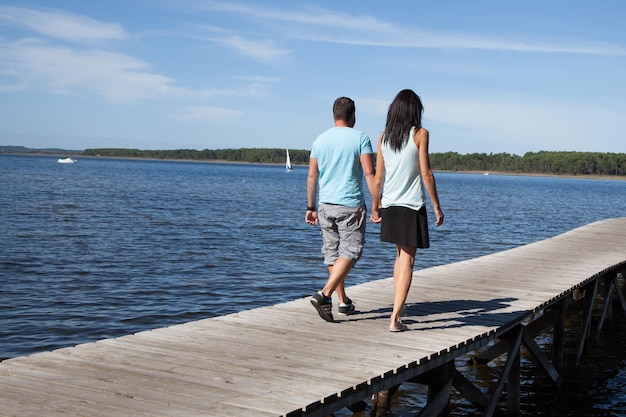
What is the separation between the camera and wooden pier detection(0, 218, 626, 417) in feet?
14.0

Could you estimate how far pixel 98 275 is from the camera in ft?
52.8

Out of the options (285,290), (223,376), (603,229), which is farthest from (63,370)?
(603,229)

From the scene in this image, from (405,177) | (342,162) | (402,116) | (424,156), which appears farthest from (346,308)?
(402,116)

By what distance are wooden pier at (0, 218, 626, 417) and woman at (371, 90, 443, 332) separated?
36.0 inches

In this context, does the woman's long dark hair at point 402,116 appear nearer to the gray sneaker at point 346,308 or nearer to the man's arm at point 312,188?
the man's arm at point 312,188

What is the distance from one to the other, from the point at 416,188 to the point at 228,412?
272cm

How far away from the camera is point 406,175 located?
19.7ft

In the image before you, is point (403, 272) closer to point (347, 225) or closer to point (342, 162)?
point (347, 225)

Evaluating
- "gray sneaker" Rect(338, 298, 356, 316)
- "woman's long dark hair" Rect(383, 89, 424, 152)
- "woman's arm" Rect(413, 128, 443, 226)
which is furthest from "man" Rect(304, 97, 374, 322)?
"gray sneaker" Rect(338, 298, 356, 316)

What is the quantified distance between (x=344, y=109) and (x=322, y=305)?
5.98 ft

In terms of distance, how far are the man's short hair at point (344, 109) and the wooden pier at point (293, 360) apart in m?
1.94

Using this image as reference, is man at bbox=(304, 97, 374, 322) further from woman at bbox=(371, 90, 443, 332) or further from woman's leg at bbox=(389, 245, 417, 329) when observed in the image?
woman's leg at bbox=(389, 245, 417, 329)

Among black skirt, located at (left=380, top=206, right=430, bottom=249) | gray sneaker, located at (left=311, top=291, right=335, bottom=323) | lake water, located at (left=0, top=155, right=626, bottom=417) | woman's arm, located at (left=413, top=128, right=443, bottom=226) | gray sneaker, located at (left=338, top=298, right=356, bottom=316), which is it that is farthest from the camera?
lake water, located at (left=0, top=155, right=626, bottom=417)

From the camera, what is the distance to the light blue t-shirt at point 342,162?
6.29 metres
